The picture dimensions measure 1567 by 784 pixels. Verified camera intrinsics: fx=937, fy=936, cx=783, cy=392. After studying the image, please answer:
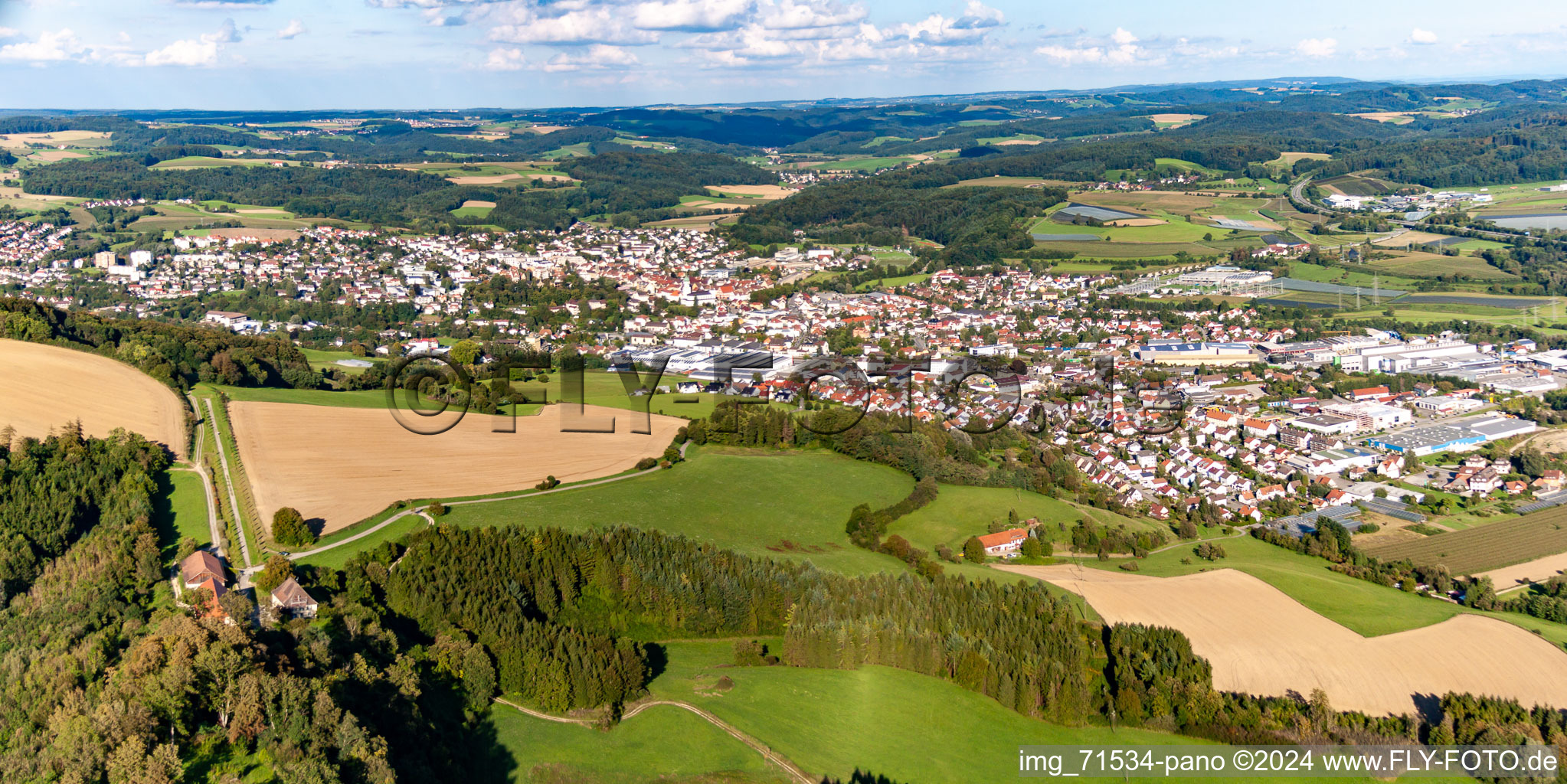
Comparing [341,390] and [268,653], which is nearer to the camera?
[268,653]

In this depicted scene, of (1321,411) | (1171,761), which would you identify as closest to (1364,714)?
(1171,761)

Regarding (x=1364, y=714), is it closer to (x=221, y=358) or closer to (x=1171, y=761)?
(x=1171, y=761)

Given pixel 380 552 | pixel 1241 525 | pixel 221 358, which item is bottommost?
pixel 1241 525

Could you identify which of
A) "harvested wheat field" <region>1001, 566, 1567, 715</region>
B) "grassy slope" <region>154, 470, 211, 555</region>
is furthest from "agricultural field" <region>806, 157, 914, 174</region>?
"grassy slope" <region>154, 470, 211, 555</region>

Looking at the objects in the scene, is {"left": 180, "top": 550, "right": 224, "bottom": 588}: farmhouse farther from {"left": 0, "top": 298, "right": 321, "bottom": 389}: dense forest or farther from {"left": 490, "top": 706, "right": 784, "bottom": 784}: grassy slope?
{"left": 0, "top": 298, "right": 321, "bottom": 389}: dense forest

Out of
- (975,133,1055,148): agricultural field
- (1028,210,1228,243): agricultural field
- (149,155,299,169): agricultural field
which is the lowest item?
(1028,210,1228,243): agricultural field

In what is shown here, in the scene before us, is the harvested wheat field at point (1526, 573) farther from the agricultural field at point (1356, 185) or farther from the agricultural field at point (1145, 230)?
the agricultural field at point (1356, 185)
